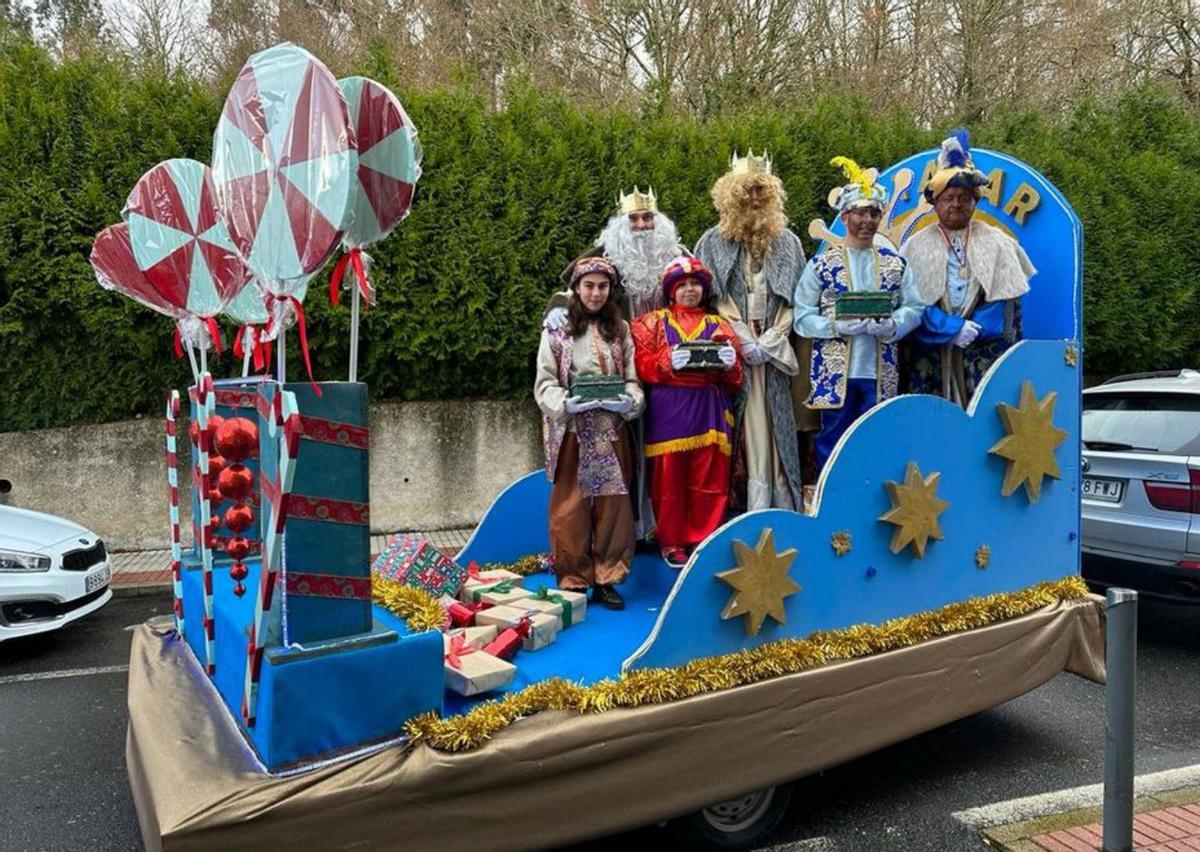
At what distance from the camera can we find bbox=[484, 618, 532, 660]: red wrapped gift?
114 inches

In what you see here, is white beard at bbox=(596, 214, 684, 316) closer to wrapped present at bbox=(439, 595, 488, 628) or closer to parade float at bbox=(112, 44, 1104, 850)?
parade float at bbox=(112, 44, 1104, 850)

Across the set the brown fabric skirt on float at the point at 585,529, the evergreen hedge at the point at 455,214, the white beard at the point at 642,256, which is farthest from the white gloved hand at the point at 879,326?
the evergreen hedge at the point at 455,214

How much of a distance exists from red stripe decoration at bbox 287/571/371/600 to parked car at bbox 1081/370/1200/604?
4.05 m

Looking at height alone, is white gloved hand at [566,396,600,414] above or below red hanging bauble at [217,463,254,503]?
above

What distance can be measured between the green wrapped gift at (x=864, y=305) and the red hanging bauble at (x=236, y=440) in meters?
2.35

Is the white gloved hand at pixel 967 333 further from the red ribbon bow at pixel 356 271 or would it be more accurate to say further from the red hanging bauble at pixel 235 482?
the red hanging bauble at pixel 235 482

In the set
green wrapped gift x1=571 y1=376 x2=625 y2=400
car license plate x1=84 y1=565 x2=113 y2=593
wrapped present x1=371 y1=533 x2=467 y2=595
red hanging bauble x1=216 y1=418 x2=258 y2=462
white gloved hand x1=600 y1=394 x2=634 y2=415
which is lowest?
car license plate x1=84 y1=565 x2=113 y2=593

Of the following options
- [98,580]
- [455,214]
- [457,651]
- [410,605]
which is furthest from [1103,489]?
[98,580]

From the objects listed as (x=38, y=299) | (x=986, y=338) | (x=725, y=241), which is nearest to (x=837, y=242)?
(x=725, y=241)

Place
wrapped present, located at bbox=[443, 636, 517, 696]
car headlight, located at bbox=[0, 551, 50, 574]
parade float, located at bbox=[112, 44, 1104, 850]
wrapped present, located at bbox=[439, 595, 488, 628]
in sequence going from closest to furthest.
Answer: parade float, located at bbox=[112, 44, 1104, 850] < wrapped present, located at bbox=[443, 636, 517, 696] < wrapped present, located at bbox=[439, 595, 488, 628] < car headlight, located at bbox=[0, 551, 50, 574]

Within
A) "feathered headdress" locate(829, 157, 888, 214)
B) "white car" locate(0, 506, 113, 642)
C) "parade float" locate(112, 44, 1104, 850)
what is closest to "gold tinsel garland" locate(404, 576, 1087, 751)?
"parade float" locate(112, 44, 1104, 850)

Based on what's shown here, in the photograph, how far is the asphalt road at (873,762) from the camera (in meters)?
2.99

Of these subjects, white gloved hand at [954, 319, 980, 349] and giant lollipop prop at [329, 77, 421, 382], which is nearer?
giant lollipop prop at [329, 77, 421, 382]

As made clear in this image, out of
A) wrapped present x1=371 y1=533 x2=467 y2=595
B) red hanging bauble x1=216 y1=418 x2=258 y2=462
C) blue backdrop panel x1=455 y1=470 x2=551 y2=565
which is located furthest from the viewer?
blue backdrop panel x1=455 y1=470 x2=551 y2=565
